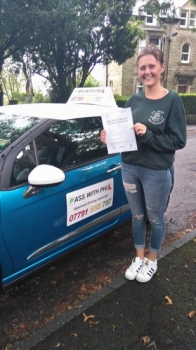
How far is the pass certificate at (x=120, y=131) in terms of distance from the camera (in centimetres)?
196

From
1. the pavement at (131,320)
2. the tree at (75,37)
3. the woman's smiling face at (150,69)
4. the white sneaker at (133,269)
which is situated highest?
Result: the tree at (75,37)

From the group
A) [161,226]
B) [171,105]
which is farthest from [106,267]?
[171,105]

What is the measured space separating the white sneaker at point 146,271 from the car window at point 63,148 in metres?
1.08

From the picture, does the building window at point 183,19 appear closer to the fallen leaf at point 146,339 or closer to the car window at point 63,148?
the car window at point 63,148

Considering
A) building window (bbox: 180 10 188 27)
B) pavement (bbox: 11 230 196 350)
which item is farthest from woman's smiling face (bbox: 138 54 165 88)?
building window (bbox: 180 10 188 27)

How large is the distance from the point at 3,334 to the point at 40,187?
1.06m

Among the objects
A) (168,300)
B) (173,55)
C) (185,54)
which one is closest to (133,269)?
(168,300)

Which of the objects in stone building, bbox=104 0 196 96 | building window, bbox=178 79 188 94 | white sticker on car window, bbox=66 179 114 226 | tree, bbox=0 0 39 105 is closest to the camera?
white sticker on car window, bbox=66 179 114 226

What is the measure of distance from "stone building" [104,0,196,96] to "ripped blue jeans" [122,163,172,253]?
23.9 m

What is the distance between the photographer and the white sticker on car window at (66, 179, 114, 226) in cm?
230

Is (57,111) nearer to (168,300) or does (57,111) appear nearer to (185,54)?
(168,300)

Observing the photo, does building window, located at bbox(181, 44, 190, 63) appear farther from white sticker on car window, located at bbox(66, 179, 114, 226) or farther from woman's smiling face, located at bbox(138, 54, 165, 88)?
woman's smiling face, located at bbox(138, 54, 165, 88)

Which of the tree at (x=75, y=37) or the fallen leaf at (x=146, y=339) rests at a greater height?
the tree at (x=75, y=37)

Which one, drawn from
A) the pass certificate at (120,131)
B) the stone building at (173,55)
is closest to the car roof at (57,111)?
the pass certificate at (120,131)
